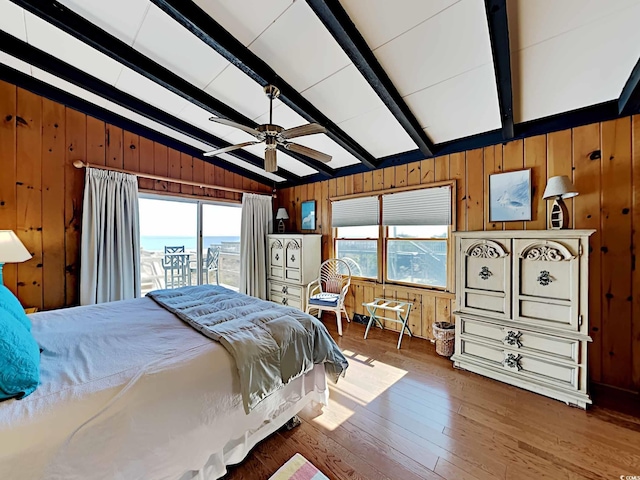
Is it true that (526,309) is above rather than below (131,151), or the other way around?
below

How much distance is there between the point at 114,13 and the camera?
1.90 meters

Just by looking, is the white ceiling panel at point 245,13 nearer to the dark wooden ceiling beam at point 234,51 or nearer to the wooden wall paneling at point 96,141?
the dark wooden ceiling beam at point 234,51

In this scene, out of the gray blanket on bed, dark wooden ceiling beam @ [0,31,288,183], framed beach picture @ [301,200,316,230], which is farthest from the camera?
framed beach picture @ [301,200,316,230]

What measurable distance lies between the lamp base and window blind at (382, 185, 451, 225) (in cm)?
97

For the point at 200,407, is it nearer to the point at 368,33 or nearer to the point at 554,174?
the point at 368,33

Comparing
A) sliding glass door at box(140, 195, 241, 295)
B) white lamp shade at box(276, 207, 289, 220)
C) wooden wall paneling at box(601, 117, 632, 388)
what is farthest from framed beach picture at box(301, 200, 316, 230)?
wooden wall paneling at box(601, 117, 632, 388)

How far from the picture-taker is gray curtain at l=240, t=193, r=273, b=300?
4.42 metres

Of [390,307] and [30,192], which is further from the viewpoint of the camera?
[390,307]

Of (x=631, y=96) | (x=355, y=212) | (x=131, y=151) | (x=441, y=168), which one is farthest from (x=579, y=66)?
(x=131, y=151)

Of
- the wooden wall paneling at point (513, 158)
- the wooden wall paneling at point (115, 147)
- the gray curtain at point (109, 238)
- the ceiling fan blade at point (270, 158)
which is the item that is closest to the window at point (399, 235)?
the wooden wall paneling at point (513, 158)

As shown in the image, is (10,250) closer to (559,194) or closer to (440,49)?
(440,49)

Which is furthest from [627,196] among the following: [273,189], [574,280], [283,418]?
[273,189]

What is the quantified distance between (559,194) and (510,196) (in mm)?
558

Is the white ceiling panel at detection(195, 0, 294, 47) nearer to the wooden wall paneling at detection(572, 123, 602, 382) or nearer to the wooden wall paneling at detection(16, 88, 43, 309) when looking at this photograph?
the wooden wall paneling at detection(16, 88, 43, 309)
